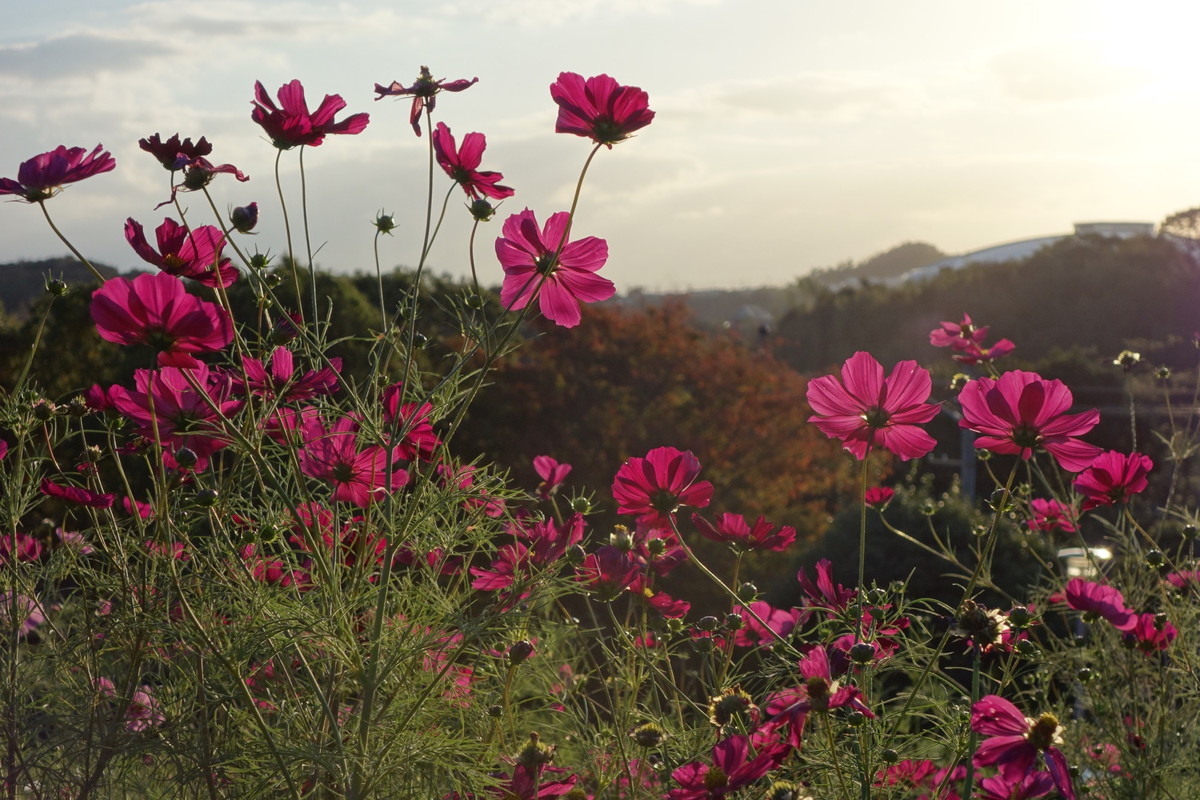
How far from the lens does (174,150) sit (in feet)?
3.98

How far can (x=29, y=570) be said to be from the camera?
168 centimetres

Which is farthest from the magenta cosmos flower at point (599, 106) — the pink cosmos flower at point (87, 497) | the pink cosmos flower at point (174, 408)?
the pink cosmos flower at point (87, 497)

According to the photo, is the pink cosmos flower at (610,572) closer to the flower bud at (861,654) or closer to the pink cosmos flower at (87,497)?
the flower bud at (861,654)

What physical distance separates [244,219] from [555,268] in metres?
0.33

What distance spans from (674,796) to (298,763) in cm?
43

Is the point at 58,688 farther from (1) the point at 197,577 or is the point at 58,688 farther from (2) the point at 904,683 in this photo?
(2) the point at 904,683

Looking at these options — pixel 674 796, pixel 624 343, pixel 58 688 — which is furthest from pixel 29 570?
pixel 624 343

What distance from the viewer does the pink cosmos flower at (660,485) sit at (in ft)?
4.25

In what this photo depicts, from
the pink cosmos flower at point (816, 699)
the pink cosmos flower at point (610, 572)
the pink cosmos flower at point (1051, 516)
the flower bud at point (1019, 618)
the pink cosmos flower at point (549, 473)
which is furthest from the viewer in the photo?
the pink cosmos flower at point (1051, 516)

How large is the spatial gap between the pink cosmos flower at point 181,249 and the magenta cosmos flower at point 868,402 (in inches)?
26.0

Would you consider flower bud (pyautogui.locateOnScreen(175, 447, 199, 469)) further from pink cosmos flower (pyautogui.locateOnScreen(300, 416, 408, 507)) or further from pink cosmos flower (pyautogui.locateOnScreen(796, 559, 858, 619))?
pink cosmos flower (pyautogui.locateOnScreen(796, 559, 858, 619))

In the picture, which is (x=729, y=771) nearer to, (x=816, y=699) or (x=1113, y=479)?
(x=816, y=699)

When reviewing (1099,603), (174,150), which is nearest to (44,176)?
(174,150)

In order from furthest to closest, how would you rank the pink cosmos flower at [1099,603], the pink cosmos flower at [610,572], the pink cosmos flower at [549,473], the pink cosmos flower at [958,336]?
the pink cosmos flower at [958,336] → the pink cosmos flower at [549,473] → the pink cosmos flower at [1099,603] → the pink cosmos flower at [610,572]
